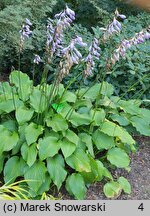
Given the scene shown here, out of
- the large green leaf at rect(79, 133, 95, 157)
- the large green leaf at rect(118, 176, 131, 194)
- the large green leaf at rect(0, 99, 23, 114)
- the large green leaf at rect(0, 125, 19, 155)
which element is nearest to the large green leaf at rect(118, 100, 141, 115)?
the large green leaf at rect(79, 133, 95, 157)

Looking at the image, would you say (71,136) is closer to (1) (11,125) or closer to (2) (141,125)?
(1) (11,125)

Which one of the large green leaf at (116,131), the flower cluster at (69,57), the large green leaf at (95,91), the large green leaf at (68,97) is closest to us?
the flower cluster at (69,57)

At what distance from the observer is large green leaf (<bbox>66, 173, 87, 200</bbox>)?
344 cm

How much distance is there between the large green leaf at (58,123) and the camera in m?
3.60

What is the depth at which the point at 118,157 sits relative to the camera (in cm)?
376

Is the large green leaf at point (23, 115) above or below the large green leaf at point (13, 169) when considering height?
above

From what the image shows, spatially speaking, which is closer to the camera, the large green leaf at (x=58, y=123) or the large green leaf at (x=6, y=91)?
the large green leaf at (x=58, y=123)

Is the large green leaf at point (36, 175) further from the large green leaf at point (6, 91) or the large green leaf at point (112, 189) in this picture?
the large green leaf at point (6, 91)

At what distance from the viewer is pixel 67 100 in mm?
3891

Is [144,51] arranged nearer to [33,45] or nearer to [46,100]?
[33,45]

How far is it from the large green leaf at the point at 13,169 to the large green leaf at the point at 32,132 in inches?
8.9

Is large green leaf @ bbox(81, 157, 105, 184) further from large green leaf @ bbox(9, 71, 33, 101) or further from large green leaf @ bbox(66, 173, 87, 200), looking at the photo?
large green leaf @ bbox(9, 71, 33, 101)

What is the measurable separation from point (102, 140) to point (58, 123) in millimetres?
497

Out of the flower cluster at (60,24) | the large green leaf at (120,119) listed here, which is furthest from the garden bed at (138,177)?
the flower cluster at (60,24)
